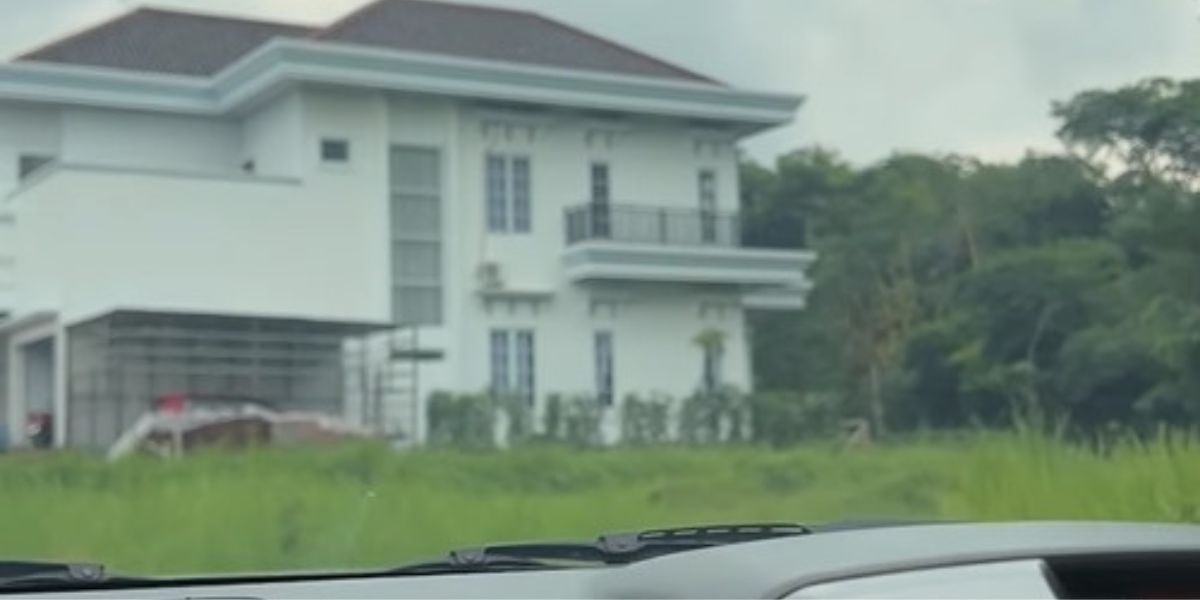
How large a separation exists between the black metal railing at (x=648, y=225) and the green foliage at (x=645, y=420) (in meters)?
2.00

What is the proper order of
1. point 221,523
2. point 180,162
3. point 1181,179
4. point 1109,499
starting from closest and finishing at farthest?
point 1109,499
point 221,523
point 1181,179
point 180,162

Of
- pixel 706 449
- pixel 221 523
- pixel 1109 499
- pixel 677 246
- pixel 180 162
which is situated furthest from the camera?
pixel 677 246

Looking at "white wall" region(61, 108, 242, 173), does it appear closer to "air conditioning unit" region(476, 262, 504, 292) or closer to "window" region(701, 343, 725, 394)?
"air conditioning unit" region(476, 262, 504, 292)

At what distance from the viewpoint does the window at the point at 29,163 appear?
19438mm

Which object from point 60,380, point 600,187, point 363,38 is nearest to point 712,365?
point 600,187

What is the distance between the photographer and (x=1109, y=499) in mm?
8500

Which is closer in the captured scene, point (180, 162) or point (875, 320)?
point (180, 162)

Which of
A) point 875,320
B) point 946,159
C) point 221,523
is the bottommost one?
point 221,523

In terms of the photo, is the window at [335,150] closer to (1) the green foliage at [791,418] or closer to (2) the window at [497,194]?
(2) the window at [497,194]

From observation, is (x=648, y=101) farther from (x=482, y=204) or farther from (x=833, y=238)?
(x=833, y=238)

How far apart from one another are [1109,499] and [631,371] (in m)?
14.0

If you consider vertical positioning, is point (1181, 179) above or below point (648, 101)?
below

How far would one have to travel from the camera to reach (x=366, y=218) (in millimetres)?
21156

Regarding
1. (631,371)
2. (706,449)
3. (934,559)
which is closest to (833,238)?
(631,371)
